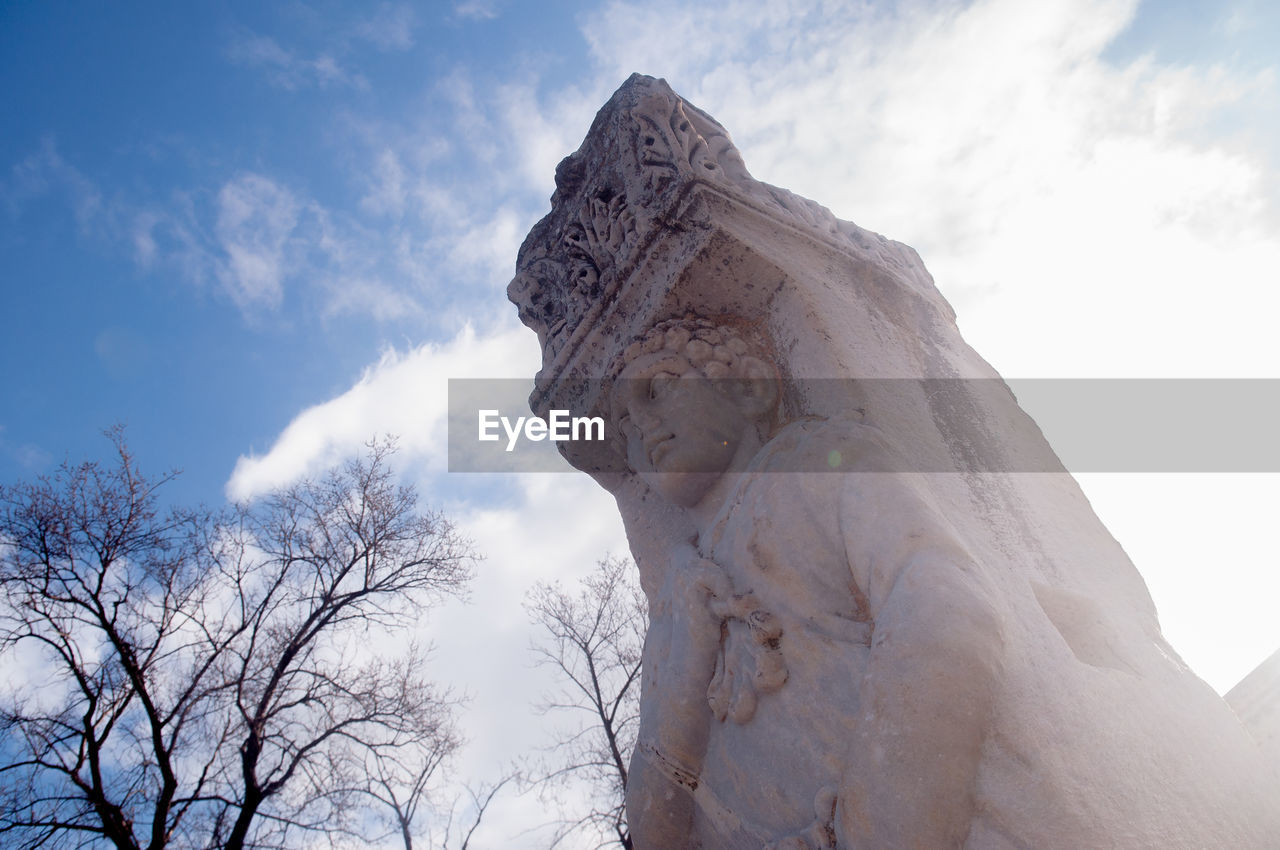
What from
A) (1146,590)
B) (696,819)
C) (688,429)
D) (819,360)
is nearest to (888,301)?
(819,360)

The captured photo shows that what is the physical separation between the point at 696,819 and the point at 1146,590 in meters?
1.43

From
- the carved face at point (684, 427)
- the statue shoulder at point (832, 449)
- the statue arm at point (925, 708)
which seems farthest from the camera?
the carved face at point (684, 427)

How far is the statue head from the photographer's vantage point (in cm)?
250

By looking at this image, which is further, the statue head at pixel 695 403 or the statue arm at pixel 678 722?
the statue head at pixel 695 403

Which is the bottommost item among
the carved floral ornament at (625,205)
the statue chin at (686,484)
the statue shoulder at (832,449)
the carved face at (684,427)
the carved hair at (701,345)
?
the statue shoulder at (832,449)

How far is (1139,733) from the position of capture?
4.89 ft

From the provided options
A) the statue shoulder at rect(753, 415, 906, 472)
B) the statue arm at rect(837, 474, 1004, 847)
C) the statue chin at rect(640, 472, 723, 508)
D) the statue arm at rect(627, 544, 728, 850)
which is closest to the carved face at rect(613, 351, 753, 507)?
the statue chin at rect(640, 472, 723, 508)

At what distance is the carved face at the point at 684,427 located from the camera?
8.18 ft

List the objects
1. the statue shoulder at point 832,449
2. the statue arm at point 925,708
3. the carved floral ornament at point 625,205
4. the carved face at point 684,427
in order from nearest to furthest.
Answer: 1. the statue arm at point 925,708
2. the statue shoulder at point 832,449
3. the carved face at point 684,427
4. the carved floral ornament at point 625,205

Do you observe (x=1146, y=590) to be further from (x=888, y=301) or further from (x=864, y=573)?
(x=888, y=301)

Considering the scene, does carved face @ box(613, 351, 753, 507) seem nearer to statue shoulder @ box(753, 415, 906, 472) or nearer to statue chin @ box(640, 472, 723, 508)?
statue chin @ box(640, 472, 723, 508)

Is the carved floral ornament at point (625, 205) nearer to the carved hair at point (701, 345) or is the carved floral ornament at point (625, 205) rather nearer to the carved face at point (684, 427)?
the carved hair at point (701, 345)

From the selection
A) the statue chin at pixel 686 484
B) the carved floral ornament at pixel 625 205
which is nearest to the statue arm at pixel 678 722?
the statue chin at pixel 686 484

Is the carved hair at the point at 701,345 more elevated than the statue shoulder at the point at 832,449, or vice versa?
the carved hair at the point at 701,345
